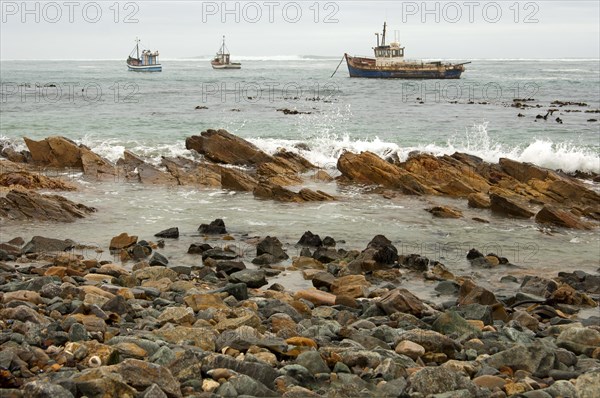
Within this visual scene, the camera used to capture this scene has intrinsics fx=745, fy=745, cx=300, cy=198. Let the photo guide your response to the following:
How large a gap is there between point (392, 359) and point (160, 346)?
1.96m

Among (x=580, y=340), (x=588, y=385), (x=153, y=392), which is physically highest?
(x=153, y=392)

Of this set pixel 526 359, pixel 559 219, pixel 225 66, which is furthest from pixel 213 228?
pixel 225 66

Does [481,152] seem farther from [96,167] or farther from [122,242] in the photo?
[122,242]

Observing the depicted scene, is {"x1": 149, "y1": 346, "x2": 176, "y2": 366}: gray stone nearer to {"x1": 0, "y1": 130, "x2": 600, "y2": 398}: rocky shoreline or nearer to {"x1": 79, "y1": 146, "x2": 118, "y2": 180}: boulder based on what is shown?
{"x1": 0, "y1": 130, "x2": 600, "y2": 398}: rocky shoreline

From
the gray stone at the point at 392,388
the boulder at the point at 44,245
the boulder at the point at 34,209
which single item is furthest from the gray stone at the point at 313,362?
the boulder at the point at 34,209

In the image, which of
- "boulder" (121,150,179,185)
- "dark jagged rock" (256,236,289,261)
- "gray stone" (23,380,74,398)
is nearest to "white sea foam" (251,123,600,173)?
"boulder" (121,150,179,185)

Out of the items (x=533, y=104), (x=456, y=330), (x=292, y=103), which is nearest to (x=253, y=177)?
(x=456, y=330)

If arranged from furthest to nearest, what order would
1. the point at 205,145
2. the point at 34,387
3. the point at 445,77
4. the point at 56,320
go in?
1. the point at 445,77
2. the point at 205,145
3. the point at 56,320
4. the point at 34,387

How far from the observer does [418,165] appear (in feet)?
67.7

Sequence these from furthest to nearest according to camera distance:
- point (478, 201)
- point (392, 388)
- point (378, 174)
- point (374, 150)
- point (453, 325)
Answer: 1. point (374, 150)
2. point (378, 174)
3. point (478, 201)
4. point (453, 325)
5. point (392, 388)

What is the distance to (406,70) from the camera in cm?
8412

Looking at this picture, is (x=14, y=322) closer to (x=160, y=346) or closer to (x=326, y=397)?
(x=160, y=346)

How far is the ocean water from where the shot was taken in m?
14.0

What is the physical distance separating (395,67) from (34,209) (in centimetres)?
Result: 7272
